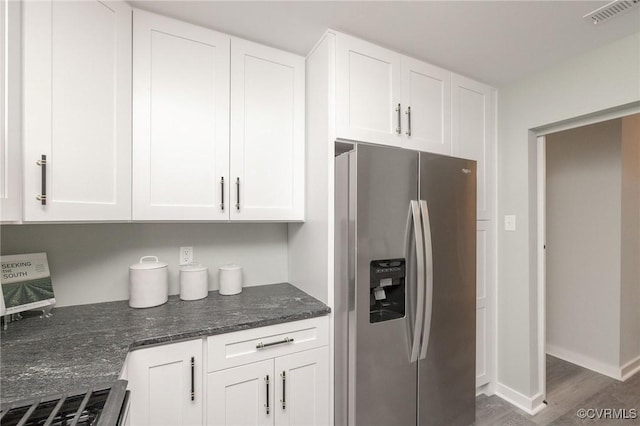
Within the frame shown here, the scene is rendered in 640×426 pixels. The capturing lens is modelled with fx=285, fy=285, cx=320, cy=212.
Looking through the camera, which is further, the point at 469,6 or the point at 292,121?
the point at 292,121

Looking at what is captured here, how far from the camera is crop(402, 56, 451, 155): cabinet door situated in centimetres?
180

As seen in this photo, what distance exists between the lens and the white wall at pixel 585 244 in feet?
8.11

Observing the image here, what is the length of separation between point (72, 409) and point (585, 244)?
3689 mm

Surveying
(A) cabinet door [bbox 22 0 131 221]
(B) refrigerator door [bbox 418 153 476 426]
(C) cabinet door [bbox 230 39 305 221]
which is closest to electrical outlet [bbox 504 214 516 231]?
(B) refrigerator door [bbox 418 153 476 426]

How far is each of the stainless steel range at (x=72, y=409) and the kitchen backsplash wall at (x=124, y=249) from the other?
94 centimetres

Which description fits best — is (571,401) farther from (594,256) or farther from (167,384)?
(167,384)

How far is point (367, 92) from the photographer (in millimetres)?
1655

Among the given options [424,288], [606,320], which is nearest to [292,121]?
[424,288]

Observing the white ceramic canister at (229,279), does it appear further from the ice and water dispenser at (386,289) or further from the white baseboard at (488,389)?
the white baseboard at (488,389)

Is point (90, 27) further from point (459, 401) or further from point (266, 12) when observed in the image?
point (459, 401)

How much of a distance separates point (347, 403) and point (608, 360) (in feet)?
8.56

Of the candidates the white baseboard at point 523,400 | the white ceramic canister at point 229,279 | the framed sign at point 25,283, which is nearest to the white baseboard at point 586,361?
the white baseboard at point 523,400

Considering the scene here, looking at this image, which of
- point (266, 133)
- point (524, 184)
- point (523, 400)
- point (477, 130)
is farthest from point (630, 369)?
point (266, 133)

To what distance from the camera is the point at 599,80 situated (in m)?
1.72
